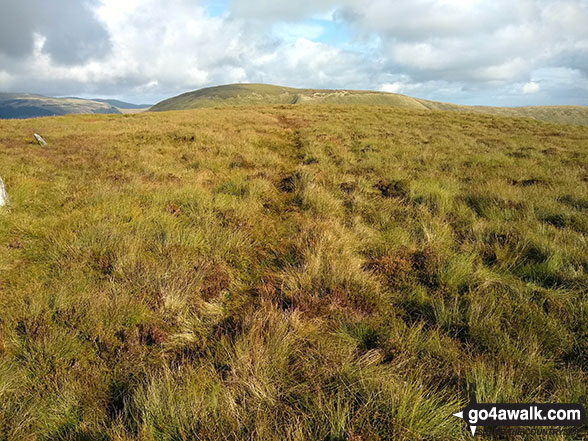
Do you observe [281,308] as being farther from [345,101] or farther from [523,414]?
[345,101]

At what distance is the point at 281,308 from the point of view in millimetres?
3188

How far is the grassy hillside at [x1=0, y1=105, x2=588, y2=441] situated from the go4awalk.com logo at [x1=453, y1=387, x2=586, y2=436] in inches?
2.9

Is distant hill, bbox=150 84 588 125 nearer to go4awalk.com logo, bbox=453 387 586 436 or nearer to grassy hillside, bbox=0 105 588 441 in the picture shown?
grassy hillside, bbox=0 105 588 441

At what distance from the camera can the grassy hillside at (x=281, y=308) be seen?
2.09 meters

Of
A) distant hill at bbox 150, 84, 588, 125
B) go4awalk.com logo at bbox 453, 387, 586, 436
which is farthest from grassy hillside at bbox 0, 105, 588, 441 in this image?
distant hill at bbox 150, 84, 588, 125

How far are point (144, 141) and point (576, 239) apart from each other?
17.0m

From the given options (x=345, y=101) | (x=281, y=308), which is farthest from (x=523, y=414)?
(x=345, y=101)

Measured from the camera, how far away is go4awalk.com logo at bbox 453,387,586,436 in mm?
2049

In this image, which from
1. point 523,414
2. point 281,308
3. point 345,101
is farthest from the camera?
point 345,101

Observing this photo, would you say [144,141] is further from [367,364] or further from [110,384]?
[367,364]

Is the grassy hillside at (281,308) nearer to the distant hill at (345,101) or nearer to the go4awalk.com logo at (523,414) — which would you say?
the go4awalk.com logo at (523,414)

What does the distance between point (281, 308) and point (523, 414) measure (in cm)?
228

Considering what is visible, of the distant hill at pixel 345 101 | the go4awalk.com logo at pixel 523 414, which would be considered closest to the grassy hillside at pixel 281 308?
the go4awalk.com logo at pixel 523 414

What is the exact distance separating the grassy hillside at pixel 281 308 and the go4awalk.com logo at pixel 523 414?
73 millimetres
